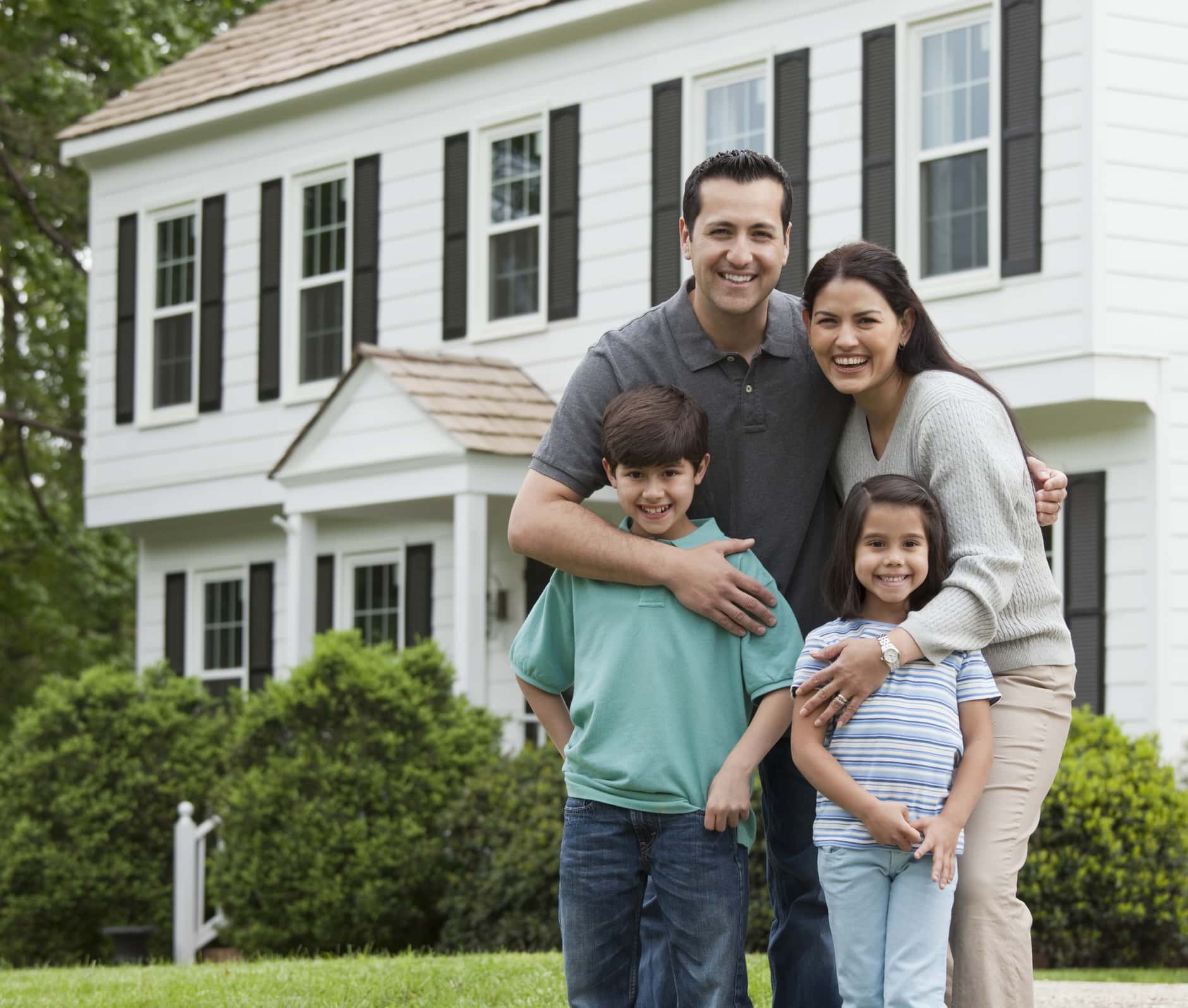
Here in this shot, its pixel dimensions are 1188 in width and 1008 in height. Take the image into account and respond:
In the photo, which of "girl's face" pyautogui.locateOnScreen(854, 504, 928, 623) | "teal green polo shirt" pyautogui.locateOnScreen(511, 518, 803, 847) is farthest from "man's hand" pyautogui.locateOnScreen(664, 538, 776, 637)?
"girl's face" pyautogui.locateOnScreen(854, 504, 928, 623)

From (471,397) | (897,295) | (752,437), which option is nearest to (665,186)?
(471,397)

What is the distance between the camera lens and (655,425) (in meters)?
4.35

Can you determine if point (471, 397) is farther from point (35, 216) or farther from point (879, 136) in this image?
point (35, 216)

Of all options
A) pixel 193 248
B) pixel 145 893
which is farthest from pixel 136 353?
pixel 145 893

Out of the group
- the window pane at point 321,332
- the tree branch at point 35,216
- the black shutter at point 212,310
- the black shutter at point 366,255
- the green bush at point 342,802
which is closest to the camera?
the green bush at point 342,802

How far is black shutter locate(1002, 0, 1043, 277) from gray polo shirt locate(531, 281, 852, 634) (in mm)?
A: 7710

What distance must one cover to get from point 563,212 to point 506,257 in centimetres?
78

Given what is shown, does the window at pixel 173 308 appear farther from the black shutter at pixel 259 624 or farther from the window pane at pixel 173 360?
the black shutter at pixel 259 624

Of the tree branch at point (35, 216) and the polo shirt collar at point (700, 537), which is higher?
the tree branch at point (35, 216)

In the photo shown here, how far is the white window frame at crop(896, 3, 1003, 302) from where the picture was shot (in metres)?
12.2

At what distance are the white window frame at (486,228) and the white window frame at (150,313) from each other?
3558 millimetres

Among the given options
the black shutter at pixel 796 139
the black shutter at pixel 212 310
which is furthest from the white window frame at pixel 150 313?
the black shutter at pixel 796 139

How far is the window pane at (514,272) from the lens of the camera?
15.2 meters

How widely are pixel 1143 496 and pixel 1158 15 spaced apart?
3025 mm
